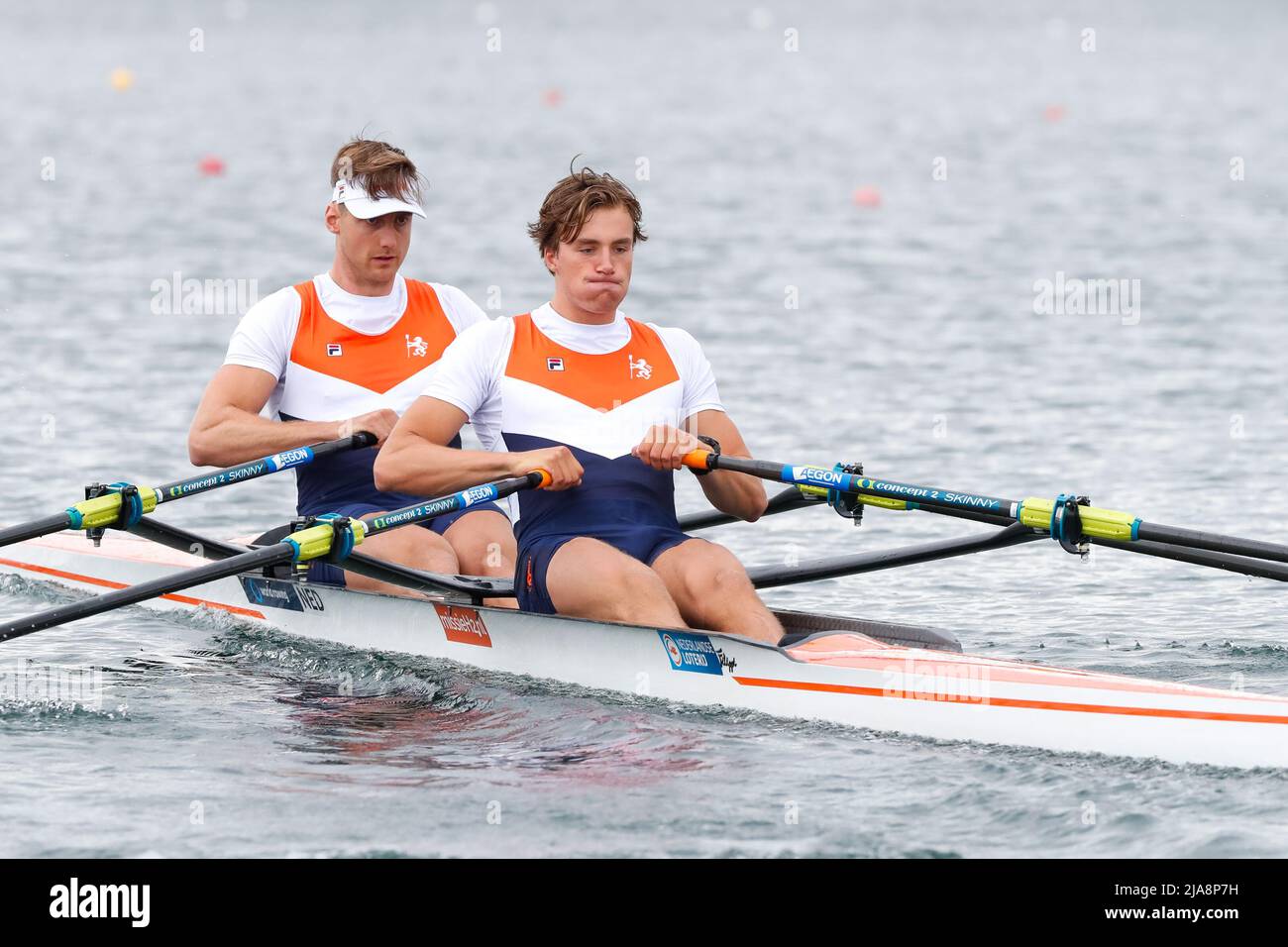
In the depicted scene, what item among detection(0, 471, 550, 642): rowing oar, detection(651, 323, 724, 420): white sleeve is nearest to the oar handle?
detection(651, 323, 724, 420): white sleeve

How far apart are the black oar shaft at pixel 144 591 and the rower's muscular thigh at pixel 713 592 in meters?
1.37

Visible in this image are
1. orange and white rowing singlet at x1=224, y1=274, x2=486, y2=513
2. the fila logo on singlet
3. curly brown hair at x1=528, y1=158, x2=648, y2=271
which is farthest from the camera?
orange and white rowing singlet at x1=224, y1=274, x2=486, y2=513

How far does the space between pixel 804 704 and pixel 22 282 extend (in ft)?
49.8

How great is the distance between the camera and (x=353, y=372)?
7738 millimetres

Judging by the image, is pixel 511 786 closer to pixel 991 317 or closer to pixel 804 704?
pixel 804 704

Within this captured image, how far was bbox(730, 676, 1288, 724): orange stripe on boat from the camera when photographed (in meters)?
5.86

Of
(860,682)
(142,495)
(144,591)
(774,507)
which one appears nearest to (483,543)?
(774,507)

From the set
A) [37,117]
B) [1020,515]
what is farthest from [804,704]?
[37,117]

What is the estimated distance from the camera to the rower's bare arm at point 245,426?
7465mm

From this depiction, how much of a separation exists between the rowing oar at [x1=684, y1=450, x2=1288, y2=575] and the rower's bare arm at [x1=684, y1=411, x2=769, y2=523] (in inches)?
6.1

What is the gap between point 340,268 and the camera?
306 inches

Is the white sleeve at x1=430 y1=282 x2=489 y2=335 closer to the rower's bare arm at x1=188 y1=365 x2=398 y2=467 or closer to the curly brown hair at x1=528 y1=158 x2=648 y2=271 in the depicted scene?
the rower's bare arm at x1=188 y1=365 x2=398 y2=467

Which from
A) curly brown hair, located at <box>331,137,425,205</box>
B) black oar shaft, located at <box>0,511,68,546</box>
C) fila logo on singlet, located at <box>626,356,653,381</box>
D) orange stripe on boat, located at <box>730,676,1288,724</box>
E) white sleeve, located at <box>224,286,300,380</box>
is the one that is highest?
curly brown hair, located at <box>331,137,425,205</box>

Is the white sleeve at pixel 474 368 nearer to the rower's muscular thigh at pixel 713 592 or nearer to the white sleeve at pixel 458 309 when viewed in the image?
the rower's muscular thigh at pixel 713 592
